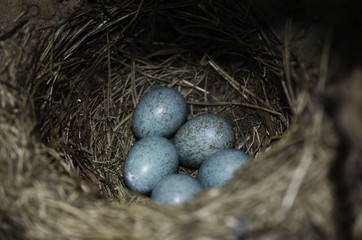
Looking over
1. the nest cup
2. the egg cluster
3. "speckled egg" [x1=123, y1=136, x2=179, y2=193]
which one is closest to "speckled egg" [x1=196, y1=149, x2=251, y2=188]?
the egg cluster

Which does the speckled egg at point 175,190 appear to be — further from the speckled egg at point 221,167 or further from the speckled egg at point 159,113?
the speckled egg at point 159,113

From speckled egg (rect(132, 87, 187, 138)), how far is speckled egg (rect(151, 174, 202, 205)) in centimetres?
51

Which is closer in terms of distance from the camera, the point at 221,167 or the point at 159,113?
the point at 221,167

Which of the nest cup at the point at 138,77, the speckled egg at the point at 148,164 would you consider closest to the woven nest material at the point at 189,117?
the nest cup at the point at 138,77

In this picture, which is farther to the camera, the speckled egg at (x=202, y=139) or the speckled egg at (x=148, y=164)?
the speckled egg at (x=202, y=139)

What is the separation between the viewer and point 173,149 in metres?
2.21

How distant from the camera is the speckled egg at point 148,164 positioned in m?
2.09

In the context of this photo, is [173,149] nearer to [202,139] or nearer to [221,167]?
[202,139]

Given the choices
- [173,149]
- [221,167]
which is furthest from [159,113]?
[221,167]

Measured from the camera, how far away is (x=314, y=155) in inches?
58.1

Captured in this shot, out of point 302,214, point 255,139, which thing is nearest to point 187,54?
point 255,139

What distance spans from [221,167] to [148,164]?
434 millimetres

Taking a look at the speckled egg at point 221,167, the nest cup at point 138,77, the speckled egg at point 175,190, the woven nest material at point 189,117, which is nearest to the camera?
the woven nest material at point 189,117

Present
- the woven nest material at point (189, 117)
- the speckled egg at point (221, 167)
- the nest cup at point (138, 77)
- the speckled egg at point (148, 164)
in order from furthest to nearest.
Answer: the nest cup at point (138, 77), the speckled egg at point (148, 164), the speckled egg at point (221, 167), the woven nest material at point (189, 117)
